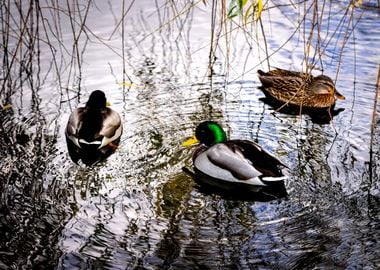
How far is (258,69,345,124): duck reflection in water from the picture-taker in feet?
18.6

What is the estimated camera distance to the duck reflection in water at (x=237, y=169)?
14.5 feet

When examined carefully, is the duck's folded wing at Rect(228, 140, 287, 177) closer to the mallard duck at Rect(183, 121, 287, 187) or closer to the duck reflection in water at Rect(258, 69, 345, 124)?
the mallard duck at Rect(183, 121, 287, 187)

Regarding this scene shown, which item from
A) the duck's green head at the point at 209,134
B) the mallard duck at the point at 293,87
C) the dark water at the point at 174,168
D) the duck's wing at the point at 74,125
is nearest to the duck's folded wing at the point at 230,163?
the duck's green head at the point at 209,134

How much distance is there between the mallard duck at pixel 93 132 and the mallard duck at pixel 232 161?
0.64 meters

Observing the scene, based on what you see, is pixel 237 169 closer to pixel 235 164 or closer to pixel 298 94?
pixel 235 164

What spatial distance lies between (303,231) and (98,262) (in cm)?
111

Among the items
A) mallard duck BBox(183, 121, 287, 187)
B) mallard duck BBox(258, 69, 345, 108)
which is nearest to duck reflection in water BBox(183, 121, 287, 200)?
mallard duck BBox(183, 121, 287, 187)

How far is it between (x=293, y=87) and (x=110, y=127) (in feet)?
6.10

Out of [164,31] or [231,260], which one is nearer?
[231,260]

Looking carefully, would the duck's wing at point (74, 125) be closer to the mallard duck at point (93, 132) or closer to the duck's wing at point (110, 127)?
the mallard duck at point (93, 132)

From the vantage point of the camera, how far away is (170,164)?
15.3ft

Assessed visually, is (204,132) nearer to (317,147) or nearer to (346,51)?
(317,147)

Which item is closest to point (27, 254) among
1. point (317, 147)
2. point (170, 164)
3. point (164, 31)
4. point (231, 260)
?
point (231, 260)

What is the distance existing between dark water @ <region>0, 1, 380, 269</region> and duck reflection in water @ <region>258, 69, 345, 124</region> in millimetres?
134
